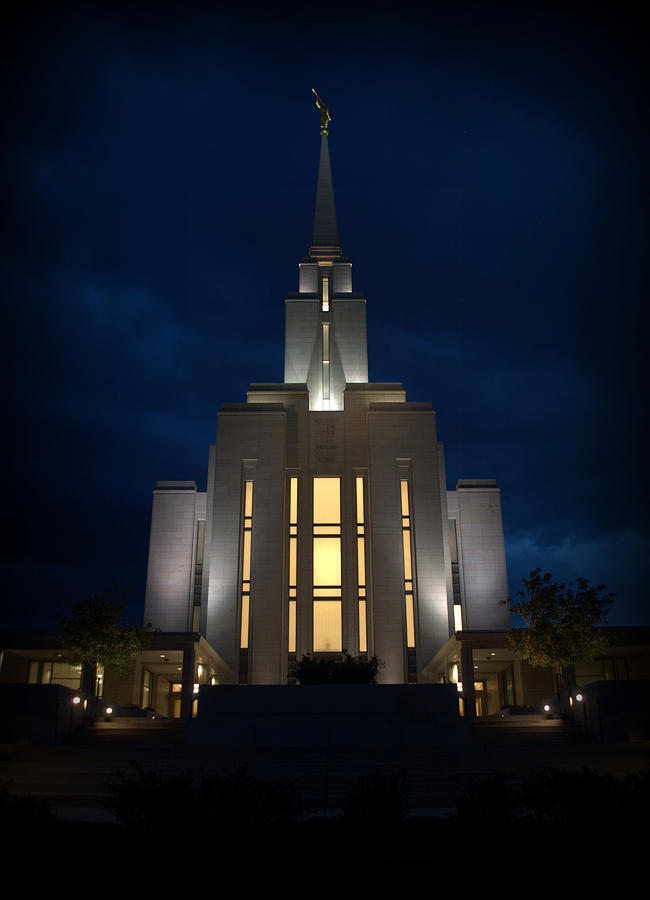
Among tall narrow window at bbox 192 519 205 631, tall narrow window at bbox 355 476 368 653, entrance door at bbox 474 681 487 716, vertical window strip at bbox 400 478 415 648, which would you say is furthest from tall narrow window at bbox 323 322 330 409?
entrance door at bbox 474 681 487 716

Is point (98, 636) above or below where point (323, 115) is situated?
below

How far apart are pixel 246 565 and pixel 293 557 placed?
97.7 inches

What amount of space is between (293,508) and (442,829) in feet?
104

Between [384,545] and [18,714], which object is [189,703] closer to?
[18,714]

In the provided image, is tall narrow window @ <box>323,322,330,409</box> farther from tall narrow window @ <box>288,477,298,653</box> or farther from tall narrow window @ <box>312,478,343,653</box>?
tall narrow window @ <box>288,477,298,653</box>

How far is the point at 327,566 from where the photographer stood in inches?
1483

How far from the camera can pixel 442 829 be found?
6941 mm

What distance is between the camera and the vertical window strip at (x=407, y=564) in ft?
117

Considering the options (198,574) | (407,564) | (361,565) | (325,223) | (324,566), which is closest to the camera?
(407,564)

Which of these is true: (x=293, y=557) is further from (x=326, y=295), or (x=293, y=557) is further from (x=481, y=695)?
(x=326, y=295)

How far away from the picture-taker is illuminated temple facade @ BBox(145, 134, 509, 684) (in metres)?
35.1

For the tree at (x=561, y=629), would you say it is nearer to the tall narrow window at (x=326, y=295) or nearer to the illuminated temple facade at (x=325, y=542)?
the illuminated temple facade at (x=325, y=542)

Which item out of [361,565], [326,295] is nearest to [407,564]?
[361,565]

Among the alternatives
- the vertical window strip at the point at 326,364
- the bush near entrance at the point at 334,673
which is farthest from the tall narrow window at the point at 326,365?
the bush near entrance at the point at 334,673
